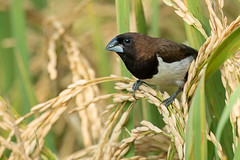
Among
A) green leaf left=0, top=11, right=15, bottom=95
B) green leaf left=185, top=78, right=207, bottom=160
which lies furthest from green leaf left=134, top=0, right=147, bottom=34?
green leaf left=0, top=11, right=15, bottom=95

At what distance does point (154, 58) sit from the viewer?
1885 millimetres

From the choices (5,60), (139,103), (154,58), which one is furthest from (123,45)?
(5,60)

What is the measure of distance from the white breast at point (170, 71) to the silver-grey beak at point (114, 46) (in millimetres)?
182

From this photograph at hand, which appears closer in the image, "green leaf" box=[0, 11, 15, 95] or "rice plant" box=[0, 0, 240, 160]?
"rice plant" box=[0, 0, 240, 160]

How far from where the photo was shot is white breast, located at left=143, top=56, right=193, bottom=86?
1833mm

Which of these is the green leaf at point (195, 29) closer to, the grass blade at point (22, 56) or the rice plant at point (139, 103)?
the rice plant at point (139, 103)

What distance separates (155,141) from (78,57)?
0.50 metres

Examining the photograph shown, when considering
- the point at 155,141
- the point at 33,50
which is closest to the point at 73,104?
the point at 33,50

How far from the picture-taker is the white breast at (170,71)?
183 cm

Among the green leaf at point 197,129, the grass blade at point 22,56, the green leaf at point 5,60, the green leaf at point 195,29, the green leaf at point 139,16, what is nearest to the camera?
the green leaf at point 197,129

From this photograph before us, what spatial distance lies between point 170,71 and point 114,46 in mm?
272

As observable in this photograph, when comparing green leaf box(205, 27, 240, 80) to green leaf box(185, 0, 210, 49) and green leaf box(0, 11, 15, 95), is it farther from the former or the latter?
green leaf box(0, 11, 15, 95)

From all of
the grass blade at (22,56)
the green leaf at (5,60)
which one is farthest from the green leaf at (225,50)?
the green leaf at (5,60)

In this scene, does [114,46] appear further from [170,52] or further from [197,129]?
[197,129]
